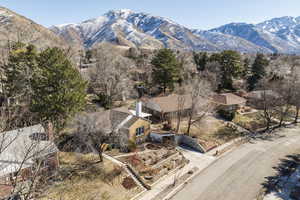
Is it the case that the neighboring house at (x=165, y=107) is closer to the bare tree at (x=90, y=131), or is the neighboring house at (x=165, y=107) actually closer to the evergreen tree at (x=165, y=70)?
the evergreen tree at (x=165, y=70)

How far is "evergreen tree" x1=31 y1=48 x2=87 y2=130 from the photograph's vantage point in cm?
2270

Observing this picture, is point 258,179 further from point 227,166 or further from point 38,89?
point 38,89

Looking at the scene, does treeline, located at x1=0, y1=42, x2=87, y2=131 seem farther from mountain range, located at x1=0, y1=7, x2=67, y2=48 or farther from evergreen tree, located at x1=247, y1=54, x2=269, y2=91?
evergreen tree, located at x1=247, y1=54, x2=269, y2=91

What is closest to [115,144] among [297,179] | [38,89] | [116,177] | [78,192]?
[116,177]

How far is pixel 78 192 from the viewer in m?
17.3

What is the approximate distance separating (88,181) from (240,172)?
57.7 feet

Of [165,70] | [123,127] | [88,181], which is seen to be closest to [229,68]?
[165,70]

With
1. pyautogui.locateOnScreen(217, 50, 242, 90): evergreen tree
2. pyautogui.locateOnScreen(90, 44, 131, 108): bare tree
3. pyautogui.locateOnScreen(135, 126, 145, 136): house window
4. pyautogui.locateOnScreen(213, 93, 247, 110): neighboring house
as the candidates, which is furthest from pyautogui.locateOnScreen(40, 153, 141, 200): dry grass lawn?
pyautogui.locateOnScreen(217, 50, 242, 90): evergreen tree

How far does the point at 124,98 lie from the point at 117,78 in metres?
6.96

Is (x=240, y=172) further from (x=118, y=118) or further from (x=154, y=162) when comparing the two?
(x=118, y=118)

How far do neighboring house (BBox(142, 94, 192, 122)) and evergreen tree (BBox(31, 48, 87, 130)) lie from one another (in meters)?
15.7

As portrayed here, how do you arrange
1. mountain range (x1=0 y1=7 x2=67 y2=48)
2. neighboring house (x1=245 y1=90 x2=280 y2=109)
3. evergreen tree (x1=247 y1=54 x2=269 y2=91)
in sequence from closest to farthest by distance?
neighboring house (x1=245 y1=90 x2=280 y2=109), evergreen tree (x1=247 y1=54 x2=269 y2=91), mountain range (x1=0 y1=7 x2=67 y2=48)

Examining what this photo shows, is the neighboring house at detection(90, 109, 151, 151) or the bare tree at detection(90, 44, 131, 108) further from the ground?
the bare tree at detection(90, 44, 131, 108)

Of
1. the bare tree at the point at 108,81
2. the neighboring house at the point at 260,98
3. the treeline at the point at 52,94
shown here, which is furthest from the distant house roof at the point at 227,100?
the treeline at the point at 52,94
